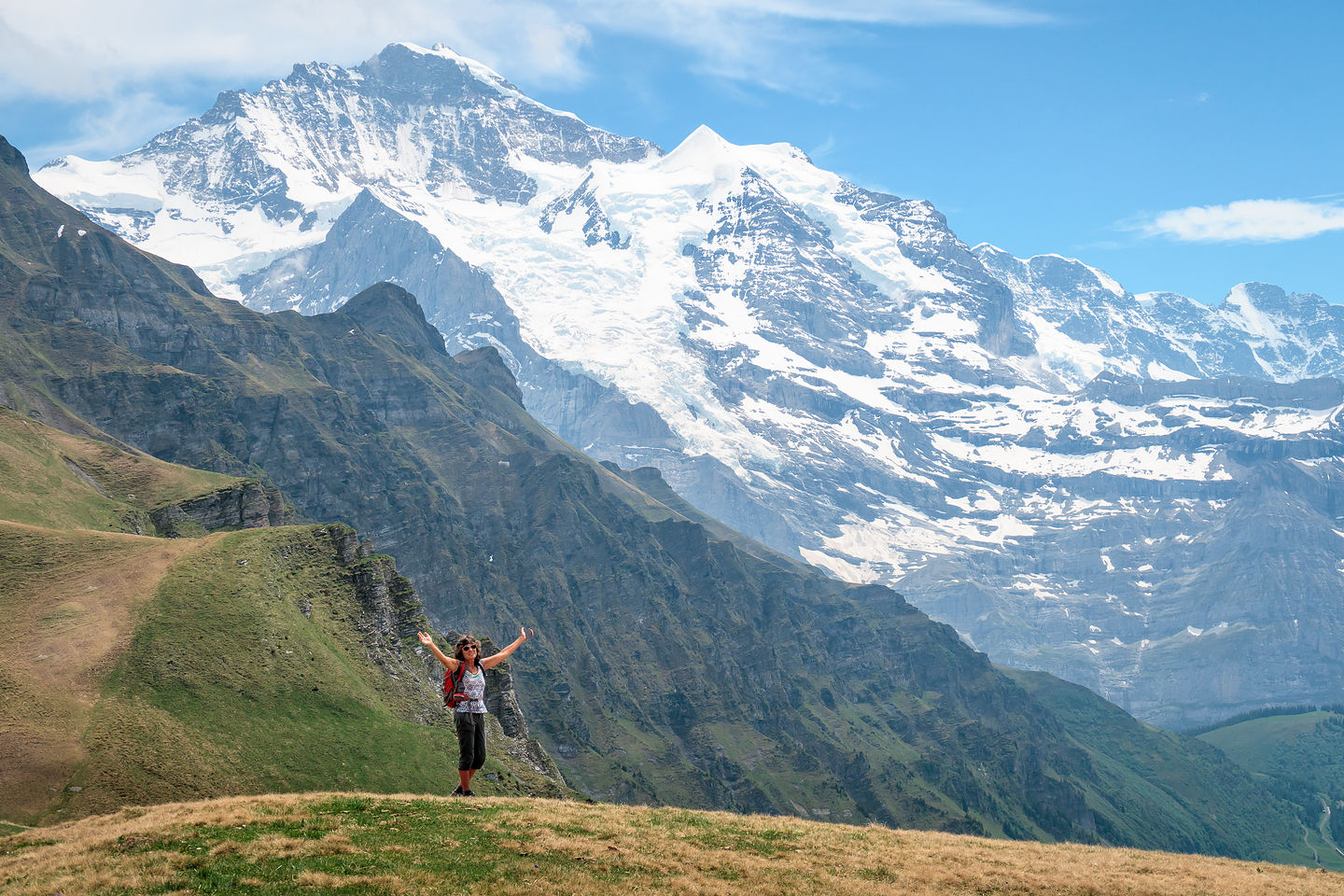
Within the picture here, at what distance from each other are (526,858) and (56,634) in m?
92.0

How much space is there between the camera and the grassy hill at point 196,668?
95.8 meters

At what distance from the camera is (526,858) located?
37.8m

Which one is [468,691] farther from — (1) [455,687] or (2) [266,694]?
(2) [266,694]

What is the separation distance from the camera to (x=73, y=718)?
97.7m

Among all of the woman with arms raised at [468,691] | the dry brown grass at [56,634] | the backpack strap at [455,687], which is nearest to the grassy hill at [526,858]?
the woman with arms raised at [468,691]

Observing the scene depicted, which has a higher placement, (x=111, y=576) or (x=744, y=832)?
(x=111, y=576)

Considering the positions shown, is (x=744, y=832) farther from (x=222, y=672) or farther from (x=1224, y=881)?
(x=222, y=672)

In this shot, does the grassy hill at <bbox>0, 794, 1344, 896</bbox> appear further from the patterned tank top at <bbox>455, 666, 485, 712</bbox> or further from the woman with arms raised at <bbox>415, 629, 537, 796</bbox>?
the patterned tank top at <bbox>455, 666, 485, 712</bbox>

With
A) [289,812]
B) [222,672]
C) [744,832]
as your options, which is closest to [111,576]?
[222,672]

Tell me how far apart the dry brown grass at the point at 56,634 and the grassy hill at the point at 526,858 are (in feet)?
172

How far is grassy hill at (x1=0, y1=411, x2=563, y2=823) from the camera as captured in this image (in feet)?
314

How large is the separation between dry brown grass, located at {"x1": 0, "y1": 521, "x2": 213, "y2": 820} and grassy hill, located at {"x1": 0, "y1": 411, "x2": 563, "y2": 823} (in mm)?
195

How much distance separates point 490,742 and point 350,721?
141 feet

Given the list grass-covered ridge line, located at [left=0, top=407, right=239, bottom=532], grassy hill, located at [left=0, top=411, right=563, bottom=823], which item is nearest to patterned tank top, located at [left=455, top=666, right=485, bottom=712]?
grassy hill, located at [left=0, top=411, right=563, bottom=823]
